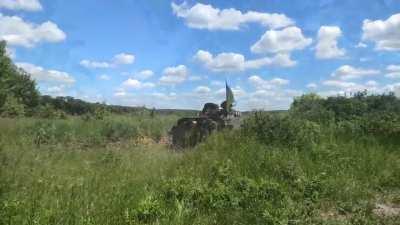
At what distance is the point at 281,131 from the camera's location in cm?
1041

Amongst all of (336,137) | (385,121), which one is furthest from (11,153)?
(385,121)

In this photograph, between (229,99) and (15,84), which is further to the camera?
(15,84)

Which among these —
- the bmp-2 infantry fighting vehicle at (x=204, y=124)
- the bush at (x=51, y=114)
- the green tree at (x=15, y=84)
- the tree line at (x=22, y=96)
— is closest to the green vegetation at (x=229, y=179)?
the bmp-2 infantry fighting vehicle at (x=204, y=124)

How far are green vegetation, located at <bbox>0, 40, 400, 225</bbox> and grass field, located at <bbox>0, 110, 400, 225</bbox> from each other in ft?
0.05

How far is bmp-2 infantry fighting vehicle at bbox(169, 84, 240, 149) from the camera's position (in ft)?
40.8

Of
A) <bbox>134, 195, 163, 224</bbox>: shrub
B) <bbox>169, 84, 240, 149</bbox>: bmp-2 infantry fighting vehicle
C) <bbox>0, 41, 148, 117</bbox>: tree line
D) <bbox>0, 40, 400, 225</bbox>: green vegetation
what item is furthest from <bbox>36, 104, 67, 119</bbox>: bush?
<bbox>134, 195, 163, 224</bbox>: shrub

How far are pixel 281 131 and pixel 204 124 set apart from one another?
3.73 metres

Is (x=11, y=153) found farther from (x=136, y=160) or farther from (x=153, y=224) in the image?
(x=153, y=224)

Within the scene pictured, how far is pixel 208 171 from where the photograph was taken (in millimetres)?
8164

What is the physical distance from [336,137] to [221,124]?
375cm

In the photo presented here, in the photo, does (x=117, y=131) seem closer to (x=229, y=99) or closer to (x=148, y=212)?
(x=229, y=99)

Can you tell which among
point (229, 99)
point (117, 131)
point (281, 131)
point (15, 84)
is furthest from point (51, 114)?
point (15, 84)

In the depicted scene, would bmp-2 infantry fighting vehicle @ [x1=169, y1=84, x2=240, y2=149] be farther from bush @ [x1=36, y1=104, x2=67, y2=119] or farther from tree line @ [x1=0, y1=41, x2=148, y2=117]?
tree line @ [x1=0, y1=41, x2=148, y2=117]

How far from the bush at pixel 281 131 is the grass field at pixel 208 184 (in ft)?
0.47
